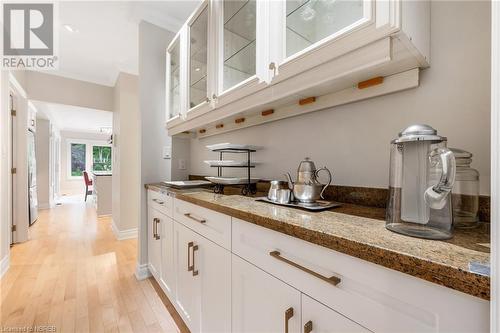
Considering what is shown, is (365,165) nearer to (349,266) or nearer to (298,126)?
(298,126)

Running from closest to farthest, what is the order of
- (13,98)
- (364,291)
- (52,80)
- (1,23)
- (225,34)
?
1. (364,291)
2. (225,34)
3. (1,23)
4. (13,98)
5. (52,80)

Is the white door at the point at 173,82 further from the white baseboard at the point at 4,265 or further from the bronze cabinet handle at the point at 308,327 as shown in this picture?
the white baseboard at the point at 4,265

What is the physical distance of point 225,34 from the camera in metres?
1.46

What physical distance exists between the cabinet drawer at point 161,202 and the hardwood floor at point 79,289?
0.71 metres

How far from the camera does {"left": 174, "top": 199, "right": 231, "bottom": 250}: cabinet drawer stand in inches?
39.6

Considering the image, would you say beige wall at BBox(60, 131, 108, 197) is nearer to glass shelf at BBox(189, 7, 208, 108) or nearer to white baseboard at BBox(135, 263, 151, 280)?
white baseboard at BBox(135, 263, 151, 280)

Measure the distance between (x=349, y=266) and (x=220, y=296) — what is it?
702mm

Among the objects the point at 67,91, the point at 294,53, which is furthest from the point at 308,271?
the point at 67,91

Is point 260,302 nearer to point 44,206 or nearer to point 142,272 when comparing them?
point 142,272

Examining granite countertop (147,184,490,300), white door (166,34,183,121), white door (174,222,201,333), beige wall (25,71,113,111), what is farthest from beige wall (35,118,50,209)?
granite countertop (147,184,490,300)

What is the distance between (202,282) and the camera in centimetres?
118

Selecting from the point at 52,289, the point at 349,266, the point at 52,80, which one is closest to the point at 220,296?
the point at 349,266

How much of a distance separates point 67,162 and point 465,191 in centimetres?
1100

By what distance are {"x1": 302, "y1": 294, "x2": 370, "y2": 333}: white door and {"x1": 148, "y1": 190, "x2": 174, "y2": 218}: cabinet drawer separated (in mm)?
1161
